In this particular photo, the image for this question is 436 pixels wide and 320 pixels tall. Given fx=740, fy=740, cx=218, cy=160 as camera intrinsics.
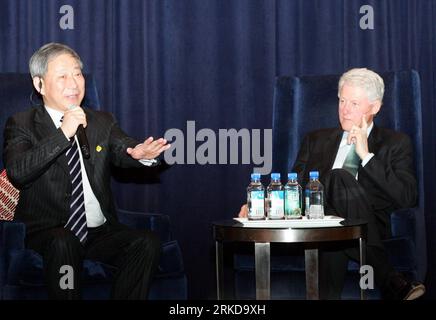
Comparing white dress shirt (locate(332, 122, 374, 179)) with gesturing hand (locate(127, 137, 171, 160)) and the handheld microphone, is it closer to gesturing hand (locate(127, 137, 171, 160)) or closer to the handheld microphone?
gesturing hand (locate(127, 137, 171, 160))

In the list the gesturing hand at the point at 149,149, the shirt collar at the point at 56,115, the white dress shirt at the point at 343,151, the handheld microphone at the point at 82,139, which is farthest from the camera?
the white dress shirt at the point at 343,151

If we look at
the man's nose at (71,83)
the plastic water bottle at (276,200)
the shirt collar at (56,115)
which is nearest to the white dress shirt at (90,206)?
the shirt collar at (56,115)

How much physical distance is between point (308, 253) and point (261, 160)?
1.09 meters

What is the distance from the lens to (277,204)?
8.57 feet

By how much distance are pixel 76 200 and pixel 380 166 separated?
3.94 feet

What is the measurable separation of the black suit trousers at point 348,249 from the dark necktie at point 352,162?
274 mm

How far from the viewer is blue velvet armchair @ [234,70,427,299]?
9.37 feet

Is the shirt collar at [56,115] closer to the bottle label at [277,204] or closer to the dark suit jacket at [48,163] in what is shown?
the dark suit jacket at [48,163]

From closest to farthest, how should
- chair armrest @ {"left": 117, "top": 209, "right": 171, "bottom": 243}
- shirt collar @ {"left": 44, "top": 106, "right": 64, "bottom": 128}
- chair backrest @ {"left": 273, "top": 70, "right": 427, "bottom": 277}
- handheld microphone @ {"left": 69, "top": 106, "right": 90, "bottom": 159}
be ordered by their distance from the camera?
handheld microphone @ {"left": 69, "top": 106, "right": 90, "bottom": 159}, shirt collar @ {"left": 44, "top": 106, "right": 64, "bottom": 128}, chair armrest @ {"left": 117, "top": 209, "right": 171, "bottom": 243}, chair backrest @ {"left": 273, "top": 70, "right": 427, "bottom": 277}

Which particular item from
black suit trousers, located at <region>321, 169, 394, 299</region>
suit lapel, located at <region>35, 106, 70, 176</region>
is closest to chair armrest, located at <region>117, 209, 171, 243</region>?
suit lapel, located at <region>35, 106, 70, 176</region>

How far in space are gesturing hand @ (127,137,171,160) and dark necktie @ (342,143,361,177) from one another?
79 cm

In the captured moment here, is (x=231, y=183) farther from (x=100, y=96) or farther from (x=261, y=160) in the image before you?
(x=100, y=96)

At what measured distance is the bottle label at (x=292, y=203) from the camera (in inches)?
104

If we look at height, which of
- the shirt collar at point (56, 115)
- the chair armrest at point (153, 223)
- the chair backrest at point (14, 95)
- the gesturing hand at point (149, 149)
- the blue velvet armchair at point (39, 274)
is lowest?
the blue velvet armchair at point (39, 274)
